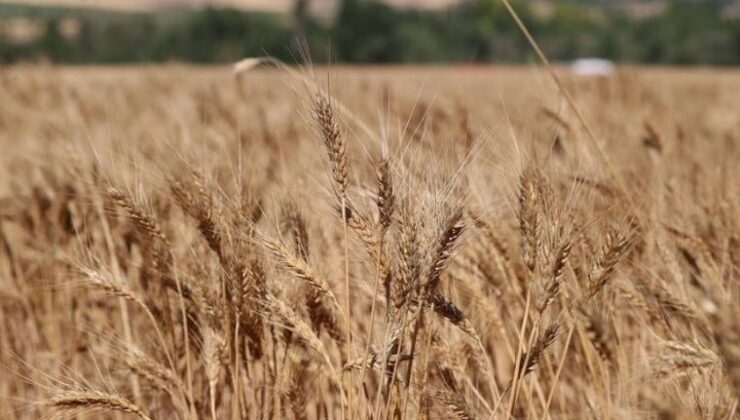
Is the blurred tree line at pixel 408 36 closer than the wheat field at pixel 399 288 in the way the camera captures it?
No

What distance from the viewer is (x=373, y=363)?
106cm

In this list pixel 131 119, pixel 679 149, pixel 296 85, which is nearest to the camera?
pixel 296 85

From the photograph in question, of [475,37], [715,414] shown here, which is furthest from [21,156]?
[475,37]

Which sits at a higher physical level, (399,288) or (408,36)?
(408,36)

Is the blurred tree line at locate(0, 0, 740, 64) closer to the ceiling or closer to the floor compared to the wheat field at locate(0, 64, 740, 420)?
closer to the ceiling

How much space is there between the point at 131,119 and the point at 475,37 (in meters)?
50.5

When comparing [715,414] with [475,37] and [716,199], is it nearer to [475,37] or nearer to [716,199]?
[716,199]

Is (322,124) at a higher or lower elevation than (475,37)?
lower

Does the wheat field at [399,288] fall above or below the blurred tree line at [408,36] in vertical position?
below

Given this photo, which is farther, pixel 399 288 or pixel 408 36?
pixel 408 36

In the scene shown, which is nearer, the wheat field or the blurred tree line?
the wheat field

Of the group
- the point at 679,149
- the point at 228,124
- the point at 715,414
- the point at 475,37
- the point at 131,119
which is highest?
the point at 475,37

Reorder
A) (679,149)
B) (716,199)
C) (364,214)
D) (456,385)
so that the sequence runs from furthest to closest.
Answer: (679,149)
(716,199)
(456,385)
(364,214)

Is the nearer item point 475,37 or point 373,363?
point 373,363
